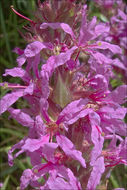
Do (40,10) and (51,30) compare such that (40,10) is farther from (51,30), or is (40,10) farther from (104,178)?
(104,178)

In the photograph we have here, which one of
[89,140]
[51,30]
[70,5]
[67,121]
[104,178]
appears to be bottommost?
[104,178]

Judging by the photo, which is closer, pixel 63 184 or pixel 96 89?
pixel 63 184

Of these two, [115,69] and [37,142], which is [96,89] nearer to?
[37,142]

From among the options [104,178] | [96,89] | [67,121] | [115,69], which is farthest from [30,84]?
[115,69]

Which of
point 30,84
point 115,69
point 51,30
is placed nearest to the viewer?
point 30,84

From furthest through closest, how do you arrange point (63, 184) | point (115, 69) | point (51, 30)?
1. point (115, 69)
2. point (51, 30)
3. point (63, 184)

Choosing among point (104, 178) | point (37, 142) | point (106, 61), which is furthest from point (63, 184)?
point (106, 61)

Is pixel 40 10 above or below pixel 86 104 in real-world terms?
above
